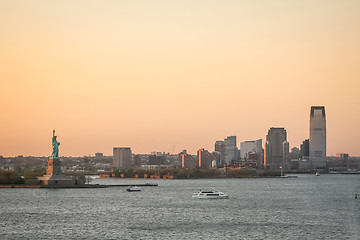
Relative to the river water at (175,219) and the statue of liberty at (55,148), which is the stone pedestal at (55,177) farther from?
the river water at (175,219)

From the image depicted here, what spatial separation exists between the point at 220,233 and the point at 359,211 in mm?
37518

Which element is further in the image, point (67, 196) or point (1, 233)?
point (67, 196)

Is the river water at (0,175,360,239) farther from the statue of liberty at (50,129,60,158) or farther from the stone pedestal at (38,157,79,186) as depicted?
the stone pedestal at (38,157,79,186)

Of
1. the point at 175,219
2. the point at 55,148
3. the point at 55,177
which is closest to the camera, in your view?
the point at 175,219

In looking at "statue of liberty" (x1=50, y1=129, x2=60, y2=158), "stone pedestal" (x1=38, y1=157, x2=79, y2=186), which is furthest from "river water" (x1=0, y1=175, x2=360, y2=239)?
"stone pedestal" (x1=38, y1=157, x2=79, y2=186)

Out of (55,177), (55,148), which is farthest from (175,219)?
(55,177)

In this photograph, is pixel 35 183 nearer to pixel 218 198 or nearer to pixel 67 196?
pixel 67 196

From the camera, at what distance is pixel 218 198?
12494cm

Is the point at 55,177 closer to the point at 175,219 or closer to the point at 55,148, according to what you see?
the point at 55,148

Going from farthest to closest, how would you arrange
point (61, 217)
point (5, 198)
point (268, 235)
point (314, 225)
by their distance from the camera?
point (5, 198), point (61, 217), point (314, 225), point (268, 235)


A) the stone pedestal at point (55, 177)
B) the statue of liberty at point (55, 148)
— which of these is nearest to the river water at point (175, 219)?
the statue of liberty at point (55, 148)

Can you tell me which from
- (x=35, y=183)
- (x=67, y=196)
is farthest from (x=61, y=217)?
(x=35, y=183)

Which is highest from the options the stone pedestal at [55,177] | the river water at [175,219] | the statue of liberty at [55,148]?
the statue of liberty at [55,148]

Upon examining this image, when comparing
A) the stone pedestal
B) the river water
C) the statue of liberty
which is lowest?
the river water
